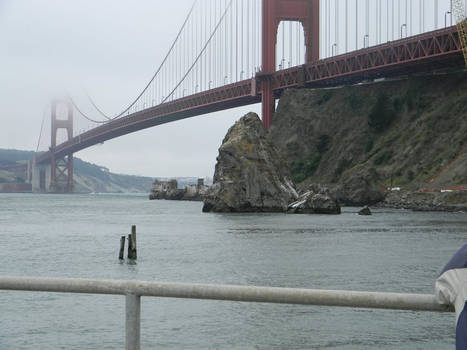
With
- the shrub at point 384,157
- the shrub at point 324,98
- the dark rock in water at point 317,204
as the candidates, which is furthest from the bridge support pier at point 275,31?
the dark rock in water at point 317,204

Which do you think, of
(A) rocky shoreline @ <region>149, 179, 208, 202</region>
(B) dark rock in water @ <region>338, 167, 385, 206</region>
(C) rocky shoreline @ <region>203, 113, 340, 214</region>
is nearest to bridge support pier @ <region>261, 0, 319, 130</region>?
(B) dark rock in water @ <region>338, 167, 385, 206</region>

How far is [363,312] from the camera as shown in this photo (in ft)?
54.3

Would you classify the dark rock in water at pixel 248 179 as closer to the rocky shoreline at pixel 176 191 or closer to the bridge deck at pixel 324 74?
the bridge deck at pixel 324 74

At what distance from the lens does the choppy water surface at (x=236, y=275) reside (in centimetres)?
1405

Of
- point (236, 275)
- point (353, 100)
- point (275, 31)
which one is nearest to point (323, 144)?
point (353, 100)

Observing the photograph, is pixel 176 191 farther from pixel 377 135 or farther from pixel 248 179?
pixel 248 179

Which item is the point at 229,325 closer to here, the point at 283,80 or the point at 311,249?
the point at 311,249

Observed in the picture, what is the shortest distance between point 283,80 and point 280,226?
2158 inches

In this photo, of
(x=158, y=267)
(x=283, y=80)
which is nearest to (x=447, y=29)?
(x=283, y=80)

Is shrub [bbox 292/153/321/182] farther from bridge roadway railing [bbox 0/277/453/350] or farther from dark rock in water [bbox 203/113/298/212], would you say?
bridge roadway railing [bbox 0/277/453/350]

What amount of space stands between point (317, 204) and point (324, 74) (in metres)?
32.7

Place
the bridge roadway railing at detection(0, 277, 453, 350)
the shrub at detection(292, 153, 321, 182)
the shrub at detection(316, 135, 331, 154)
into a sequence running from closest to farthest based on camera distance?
1. the bridge roadway railing at detection(0, 277, 453, 350)
2. the shrub at detection(292, 153, 321, 182)
3. the shrub at detection(316, 135, 331, 154)

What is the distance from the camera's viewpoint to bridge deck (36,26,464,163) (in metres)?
80.9

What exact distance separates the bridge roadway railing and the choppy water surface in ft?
5.90
